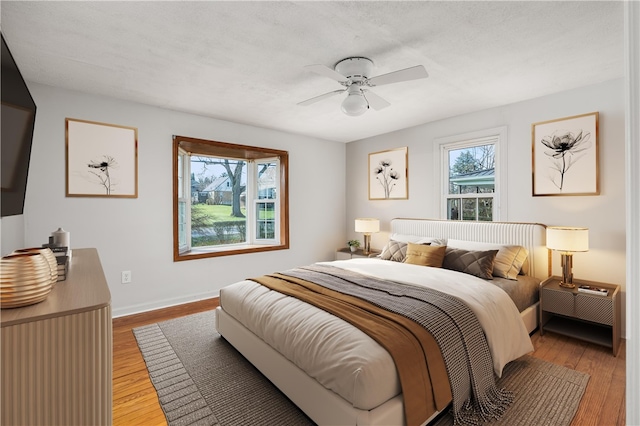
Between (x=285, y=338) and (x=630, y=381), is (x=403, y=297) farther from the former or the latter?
(x=630, y=381)

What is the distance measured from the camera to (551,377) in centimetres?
222

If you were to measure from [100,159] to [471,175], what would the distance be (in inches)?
174

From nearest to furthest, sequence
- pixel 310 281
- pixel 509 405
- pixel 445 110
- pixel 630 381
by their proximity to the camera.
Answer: pixel 630 381 → pixel 509 405 → pixel 310 281 → pixel 445 110

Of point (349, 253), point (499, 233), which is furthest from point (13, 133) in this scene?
point (349, 253)

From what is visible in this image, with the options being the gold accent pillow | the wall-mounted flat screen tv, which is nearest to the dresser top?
the wall-mounted flat screen tv

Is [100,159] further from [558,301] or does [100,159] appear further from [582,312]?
[582,312]

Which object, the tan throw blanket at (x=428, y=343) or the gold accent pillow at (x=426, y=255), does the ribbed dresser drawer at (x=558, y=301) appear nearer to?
the gold accent pillow at (x=426, y=255)

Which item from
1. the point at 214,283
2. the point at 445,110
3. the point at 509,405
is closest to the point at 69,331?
the point at 509,405

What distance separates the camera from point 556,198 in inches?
127

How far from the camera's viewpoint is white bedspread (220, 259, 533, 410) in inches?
59.8

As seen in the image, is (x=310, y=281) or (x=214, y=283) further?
(x=214, y=283)

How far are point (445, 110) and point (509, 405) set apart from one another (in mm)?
3128

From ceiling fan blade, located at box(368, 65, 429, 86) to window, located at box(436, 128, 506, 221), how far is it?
2.05 m

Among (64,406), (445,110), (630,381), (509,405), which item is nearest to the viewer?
(630,381)
